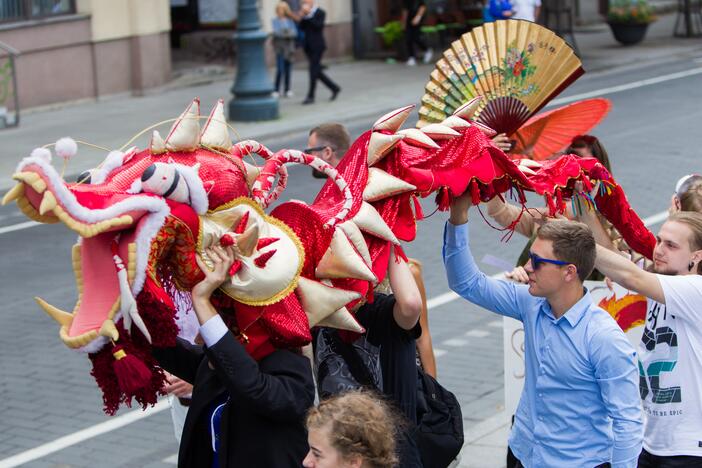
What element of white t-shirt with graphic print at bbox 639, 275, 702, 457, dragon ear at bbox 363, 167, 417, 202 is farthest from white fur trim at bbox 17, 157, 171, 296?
white t-shirt with graphic print at bbox 639, 275, 702, 457

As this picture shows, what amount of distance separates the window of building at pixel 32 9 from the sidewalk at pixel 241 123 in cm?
160

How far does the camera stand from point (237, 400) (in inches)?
150

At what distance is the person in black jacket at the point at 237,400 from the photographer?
12.5 ft

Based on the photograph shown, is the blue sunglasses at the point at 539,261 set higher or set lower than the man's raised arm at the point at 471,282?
higher

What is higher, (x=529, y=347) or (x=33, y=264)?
(x=529, y=347)

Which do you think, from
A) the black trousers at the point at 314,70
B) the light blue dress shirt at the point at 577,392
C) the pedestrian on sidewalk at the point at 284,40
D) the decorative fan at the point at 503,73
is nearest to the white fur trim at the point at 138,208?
the light blue dress shirt at the point at 577,392

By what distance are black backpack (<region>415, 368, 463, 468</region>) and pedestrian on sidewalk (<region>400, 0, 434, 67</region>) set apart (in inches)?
839

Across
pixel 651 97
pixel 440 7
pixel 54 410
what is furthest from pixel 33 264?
pixel 440 7

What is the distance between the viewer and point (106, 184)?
12.3ft

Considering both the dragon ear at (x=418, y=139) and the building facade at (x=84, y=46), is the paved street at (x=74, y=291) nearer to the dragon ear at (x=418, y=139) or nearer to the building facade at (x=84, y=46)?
the building facade at (x=84, y=46)

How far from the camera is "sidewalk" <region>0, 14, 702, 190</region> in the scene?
17.9 metres

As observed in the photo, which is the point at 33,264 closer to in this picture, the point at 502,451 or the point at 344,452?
the point at 502,451

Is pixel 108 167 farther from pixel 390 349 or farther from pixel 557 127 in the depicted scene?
pixel 557 127

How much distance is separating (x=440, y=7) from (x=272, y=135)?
11992mm
